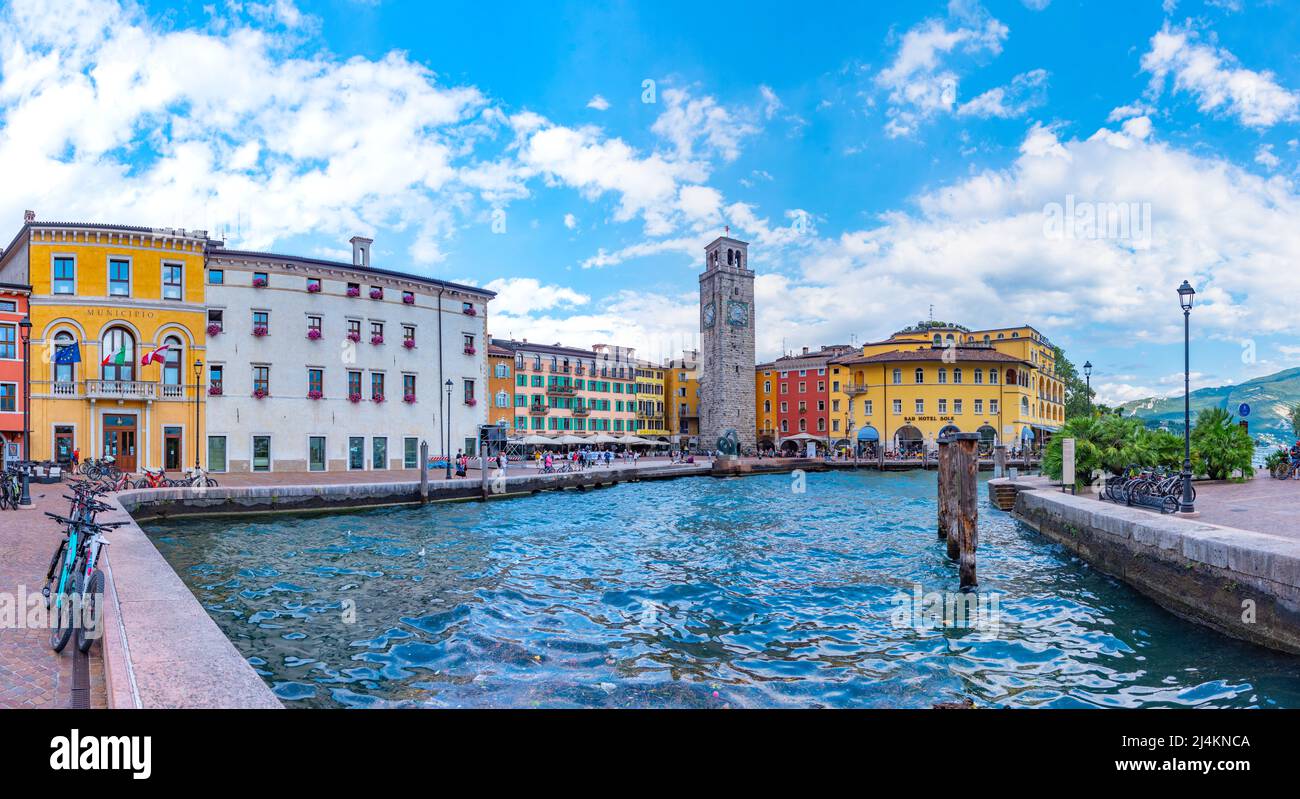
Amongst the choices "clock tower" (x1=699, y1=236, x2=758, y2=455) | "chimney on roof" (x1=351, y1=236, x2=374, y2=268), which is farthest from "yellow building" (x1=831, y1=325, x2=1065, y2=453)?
"chimney on roof" (x1=351, y1=236, x2=374, y2=268)

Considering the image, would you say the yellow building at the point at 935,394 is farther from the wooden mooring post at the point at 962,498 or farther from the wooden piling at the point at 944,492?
the wooden mooring post at the point at 962,498

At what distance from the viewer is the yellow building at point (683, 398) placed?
86125 mm

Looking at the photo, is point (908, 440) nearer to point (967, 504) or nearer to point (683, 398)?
point (683, 398)

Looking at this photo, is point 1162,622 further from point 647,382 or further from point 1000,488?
point 647,382

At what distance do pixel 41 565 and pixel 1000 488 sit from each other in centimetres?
2823

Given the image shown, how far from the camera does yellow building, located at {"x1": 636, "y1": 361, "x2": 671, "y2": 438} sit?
8125 centimetres

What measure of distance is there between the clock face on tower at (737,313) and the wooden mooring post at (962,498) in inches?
2294

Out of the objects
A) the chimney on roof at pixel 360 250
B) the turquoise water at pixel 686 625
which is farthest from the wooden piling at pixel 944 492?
the chimney on roof at pixel 360 250

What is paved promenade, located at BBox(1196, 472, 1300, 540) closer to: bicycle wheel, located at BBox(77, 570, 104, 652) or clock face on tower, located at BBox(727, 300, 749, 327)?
bicycle wheel, located at BBox(77, 570, 104, 652)

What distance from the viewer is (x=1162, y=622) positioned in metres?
10.5

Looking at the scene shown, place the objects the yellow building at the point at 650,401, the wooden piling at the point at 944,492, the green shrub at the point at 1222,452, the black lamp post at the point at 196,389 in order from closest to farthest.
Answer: the wooden piling at the point at 944,492 → the green shrub at the point at 1222,452 → the black lamp post at the point at 196,389 → the yellow building at the point at 650,401

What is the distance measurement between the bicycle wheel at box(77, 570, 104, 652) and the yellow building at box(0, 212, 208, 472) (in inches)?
1140

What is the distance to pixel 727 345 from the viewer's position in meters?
76.4
